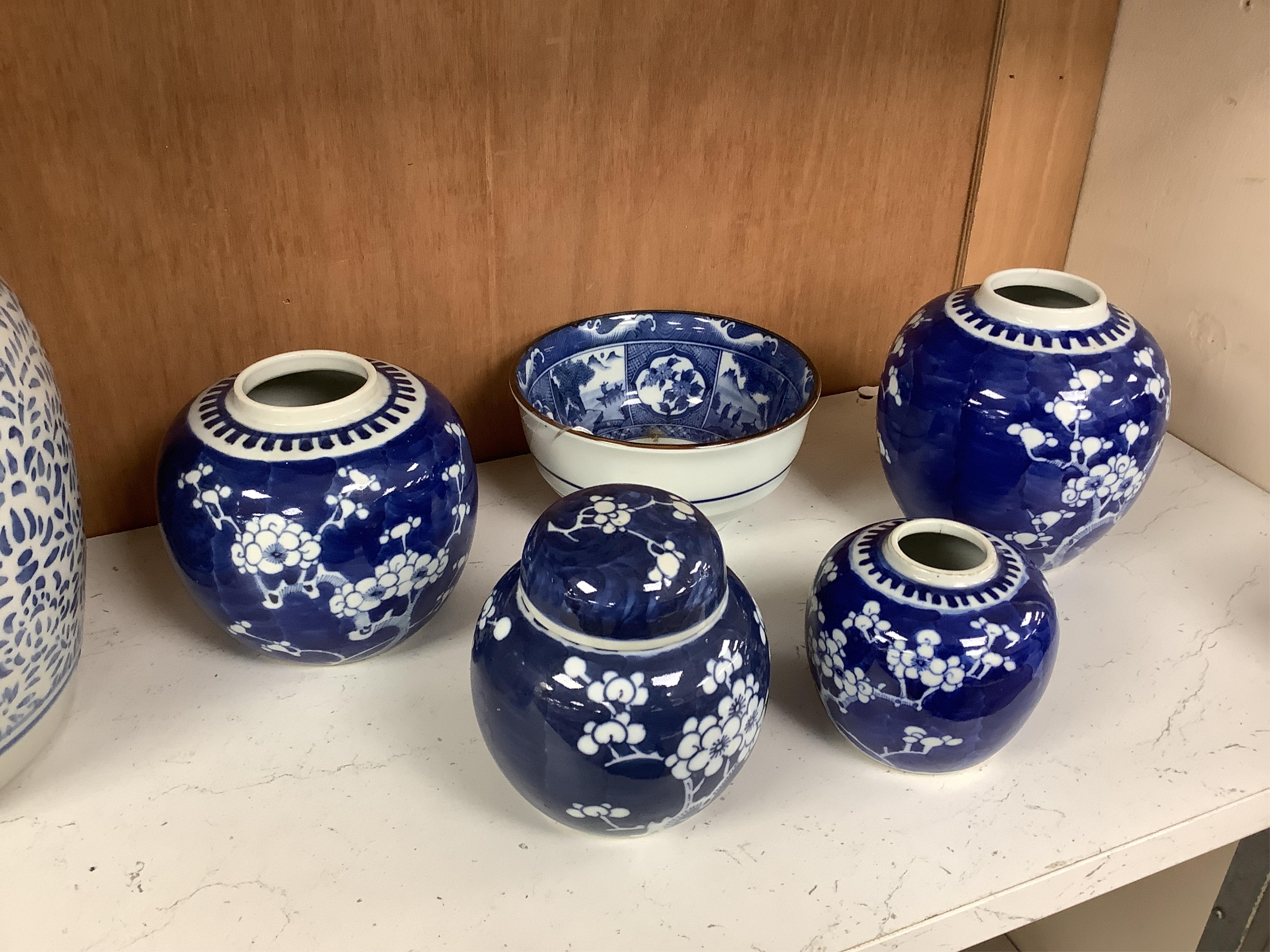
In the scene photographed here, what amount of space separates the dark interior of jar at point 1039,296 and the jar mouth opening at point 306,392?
0.49 metres

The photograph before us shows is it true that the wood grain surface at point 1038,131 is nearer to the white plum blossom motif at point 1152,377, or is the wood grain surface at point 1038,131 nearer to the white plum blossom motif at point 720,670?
the white plum blossom motif at point 1152,377

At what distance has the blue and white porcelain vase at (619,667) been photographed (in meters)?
0.55

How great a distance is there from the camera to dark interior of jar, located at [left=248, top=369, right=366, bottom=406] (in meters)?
0.75

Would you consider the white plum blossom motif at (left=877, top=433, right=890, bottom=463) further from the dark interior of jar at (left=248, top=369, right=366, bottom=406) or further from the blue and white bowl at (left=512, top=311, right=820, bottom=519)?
the dark interior of jar at (left=248, top=369, right=366, bottom=406)

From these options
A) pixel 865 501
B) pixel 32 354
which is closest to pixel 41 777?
pixel 32 354

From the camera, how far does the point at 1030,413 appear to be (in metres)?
0.74

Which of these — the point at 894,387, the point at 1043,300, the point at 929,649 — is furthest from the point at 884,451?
the point at 929,649

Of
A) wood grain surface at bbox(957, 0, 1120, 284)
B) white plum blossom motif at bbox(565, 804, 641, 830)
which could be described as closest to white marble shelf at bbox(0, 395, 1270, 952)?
white plum blossom motif at bbox(565, 804, 641, 830)

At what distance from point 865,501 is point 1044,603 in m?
0.32

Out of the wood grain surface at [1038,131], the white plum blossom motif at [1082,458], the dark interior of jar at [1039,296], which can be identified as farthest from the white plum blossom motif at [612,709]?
the wood grain surface at [1038,131]

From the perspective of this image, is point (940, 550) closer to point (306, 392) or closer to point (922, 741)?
point (922, 741)

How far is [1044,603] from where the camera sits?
643 mm

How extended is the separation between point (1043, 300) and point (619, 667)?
1.66ft

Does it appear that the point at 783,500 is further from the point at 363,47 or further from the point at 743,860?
the point at 363,47
